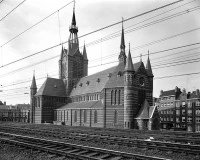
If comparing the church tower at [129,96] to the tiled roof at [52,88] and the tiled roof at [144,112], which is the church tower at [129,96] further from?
the tiled roof at [52,88]

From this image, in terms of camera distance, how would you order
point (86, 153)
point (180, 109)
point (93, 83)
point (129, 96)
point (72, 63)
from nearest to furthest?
point (86, 153) → point (129, 96) → point (93, 83) → point (180, 109) → point (72, 63)

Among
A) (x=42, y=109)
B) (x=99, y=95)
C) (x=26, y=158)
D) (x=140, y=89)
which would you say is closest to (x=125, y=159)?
(x=26, y=158)

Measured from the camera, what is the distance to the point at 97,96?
212ft

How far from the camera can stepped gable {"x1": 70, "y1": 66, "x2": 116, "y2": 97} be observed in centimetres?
6444

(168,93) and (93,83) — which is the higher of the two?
(93,83)

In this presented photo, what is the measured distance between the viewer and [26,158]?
13211 mm

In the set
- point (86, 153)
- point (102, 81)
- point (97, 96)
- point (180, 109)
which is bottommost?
point (180, 109)

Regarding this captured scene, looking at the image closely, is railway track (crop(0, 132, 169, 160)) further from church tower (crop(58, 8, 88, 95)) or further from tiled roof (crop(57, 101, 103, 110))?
church tower (crop(58, 8, 88, 95))

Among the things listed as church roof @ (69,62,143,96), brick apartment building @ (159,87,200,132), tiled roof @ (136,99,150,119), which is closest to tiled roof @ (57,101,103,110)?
church roof @ (69,62,143,96)

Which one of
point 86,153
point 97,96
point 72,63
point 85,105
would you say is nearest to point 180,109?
point 97,96

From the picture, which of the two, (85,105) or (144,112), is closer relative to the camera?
(144,112)

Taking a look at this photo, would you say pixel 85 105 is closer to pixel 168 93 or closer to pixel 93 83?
pixel 93 83

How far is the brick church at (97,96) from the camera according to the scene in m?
50.1

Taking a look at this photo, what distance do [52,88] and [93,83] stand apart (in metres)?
16.0
